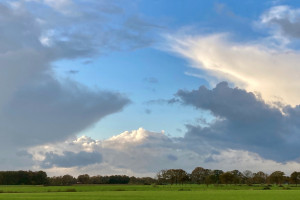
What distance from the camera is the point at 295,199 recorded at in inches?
2625

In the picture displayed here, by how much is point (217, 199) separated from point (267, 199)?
32.7ft

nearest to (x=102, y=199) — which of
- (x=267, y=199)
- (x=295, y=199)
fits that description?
(x=267, y=199)

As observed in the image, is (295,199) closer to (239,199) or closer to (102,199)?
(239,199)

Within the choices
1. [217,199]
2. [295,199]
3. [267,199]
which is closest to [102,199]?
[217,199]

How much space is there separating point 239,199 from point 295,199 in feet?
32.9

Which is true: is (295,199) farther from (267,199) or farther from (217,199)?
(217,199)

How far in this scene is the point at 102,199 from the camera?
232 ft

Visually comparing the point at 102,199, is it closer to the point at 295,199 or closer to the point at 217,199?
the point at 217,199

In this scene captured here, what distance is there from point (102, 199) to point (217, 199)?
71.5 feet

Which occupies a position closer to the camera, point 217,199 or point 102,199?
point 217,199

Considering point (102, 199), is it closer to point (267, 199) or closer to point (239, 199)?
point (239, 199)

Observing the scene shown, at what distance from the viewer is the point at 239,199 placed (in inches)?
2648

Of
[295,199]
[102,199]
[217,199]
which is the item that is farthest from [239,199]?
[102,199]

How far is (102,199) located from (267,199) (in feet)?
102
